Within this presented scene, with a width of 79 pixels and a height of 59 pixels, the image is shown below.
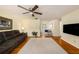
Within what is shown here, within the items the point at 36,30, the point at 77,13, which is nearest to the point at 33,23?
the point at 36,30

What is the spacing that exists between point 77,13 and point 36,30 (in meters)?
6.92

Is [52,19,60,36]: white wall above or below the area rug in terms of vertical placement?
above

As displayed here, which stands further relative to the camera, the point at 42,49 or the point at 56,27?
the point at 56,27

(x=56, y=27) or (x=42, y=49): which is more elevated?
(x=56, y=27)

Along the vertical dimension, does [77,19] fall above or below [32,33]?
above

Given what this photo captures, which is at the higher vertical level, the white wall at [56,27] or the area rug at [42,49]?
the white wall at [56,27]

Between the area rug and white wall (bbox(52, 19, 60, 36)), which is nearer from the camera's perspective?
the area rug

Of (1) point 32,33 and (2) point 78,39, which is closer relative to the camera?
(2) point 78,39

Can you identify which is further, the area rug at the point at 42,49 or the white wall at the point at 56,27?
the white wall at the point at 56,27

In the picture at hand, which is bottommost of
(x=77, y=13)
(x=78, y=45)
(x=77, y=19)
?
(x=78, y=45)
